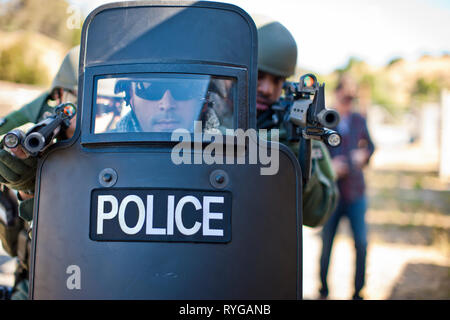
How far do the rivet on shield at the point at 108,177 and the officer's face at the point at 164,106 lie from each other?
8.3 inches

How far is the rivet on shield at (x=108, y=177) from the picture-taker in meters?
1.52

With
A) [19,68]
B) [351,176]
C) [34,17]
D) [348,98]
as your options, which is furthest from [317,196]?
[34,17]

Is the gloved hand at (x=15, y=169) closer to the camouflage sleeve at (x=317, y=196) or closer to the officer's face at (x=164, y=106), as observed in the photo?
the officer's face at (x=164, y=106)

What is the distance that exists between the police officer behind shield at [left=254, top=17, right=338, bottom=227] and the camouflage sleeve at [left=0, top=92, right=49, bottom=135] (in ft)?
3.84

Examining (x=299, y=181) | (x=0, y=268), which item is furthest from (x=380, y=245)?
(x=299, y=181)

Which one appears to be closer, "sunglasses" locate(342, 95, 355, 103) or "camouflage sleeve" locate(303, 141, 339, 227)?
"camouflage sleeve" locate(303, 141, 339, 227)

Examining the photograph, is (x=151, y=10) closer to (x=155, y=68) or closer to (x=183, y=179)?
(x=155, y=68)

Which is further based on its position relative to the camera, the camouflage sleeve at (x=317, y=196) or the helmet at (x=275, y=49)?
the helmet at (x=275, y=49)

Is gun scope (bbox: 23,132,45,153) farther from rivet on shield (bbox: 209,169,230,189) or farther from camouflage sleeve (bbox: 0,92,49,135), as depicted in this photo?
camouflage sleeve (bbox: 0,92,49,135)

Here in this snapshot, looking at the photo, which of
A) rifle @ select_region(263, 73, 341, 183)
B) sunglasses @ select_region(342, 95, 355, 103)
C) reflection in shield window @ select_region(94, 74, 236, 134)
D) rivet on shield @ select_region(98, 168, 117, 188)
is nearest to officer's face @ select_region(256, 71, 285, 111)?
rifle @ select_region(263, 73, 341, 183)

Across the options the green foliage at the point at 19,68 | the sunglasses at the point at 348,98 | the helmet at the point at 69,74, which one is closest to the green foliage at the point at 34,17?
the green foliage at the point at 19,68

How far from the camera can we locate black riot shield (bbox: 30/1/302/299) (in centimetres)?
150

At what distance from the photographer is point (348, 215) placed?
4.34 m
